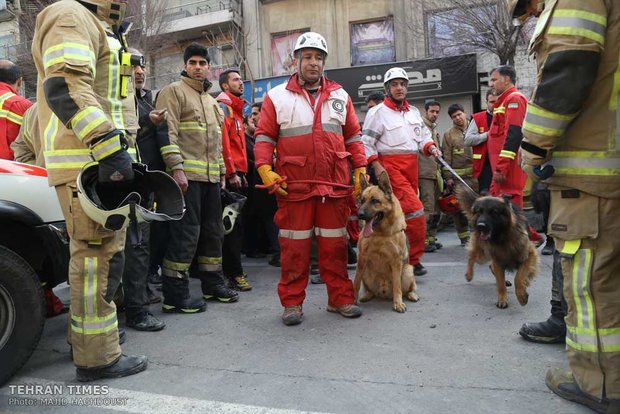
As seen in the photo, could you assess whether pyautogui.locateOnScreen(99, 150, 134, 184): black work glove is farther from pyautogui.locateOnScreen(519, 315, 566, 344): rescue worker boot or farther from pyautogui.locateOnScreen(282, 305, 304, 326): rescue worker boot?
pyautogui.locateOnScreen(519, 315, 566, 344): rescue worker boot

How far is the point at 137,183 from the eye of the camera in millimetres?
2984

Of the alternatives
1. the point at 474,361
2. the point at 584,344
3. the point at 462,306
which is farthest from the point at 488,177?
the point at 584,344

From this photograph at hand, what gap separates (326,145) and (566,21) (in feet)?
6.69

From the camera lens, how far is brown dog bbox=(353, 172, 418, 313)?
423 centimetres

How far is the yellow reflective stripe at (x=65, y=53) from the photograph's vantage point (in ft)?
8.19

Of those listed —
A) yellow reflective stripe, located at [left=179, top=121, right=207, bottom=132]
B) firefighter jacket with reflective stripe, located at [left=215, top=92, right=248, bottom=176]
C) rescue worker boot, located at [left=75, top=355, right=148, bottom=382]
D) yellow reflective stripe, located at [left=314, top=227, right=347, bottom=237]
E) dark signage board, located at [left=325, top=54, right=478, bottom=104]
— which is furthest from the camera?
dark signage board, located at [left=325, top=54, right=478, bottom=104]

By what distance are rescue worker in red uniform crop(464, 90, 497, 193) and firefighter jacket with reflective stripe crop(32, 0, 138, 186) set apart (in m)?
4.98

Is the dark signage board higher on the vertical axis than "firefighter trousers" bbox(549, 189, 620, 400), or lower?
higher

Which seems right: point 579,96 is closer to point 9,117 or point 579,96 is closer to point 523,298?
point 523,298

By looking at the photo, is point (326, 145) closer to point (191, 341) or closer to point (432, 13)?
point (191, 341)

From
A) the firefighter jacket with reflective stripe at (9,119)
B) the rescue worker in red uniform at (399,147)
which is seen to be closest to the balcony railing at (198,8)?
the rescue worker in red uniform at (399,147)

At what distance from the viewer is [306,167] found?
3.83 meters

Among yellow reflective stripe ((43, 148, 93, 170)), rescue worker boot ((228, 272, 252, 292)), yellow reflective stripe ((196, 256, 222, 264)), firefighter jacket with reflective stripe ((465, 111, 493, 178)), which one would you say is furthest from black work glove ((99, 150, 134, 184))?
firefighter jacket with reflective stripe ((465, 111, 493, 178))

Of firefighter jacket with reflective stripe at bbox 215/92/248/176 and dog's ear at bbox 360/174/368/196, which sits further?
firefighter jacket with reflective stripe at bbox 215/92/248/176
